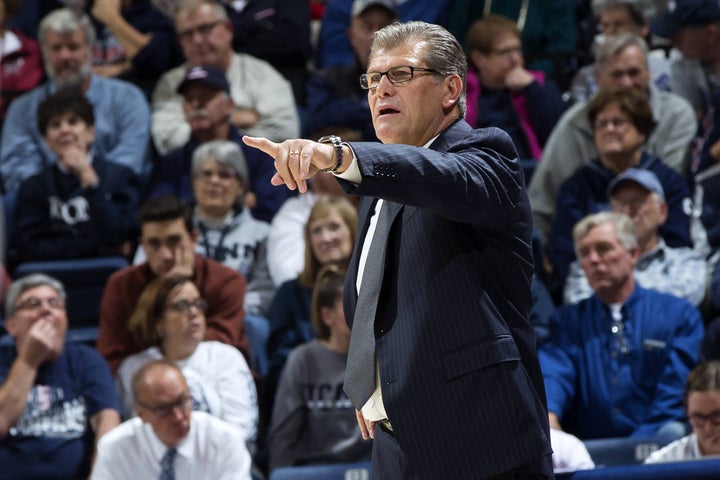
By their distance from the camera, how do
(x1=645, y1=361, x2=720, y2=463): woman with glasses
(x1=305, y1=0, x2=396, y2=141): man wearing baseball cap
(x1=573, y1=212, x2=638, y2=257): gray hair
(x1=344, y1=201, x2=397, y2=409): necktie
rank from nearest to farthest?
1. (x1=344, y1=201, x2=397, y2=409): necktie
2. (x1=645, y1=361, x2=720, y2=463): woman with glasses
3. (x1=573, y1=212, x2=638, y2=257): gray hair
4. (x1=305, y1=0, x2=396, y2=141): man wearing baseball cap

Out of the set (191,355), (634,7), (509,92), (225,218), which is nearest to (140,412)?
(191,355)

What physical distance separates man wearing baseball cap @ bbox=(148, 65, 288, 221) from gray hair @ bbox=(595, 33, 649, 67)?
1731 mm

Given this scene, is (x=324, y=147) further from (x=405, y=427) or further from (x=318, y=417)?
(x=318, y=417)

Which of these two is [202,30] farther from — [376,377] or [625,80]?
[376,377]

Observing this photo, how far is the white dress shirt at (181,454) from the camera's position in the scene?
4.55 m

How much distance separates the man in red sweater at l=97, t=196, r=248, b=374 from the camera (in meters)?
5.31

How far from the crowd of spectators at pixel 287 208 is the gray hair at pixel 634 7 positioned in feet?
0.07

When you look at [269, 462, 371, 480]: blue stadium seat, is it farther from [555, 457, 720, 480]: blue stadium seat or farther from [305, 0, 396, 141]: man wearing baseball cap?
[305, 0, 396, 141]: man wearing baseball cap

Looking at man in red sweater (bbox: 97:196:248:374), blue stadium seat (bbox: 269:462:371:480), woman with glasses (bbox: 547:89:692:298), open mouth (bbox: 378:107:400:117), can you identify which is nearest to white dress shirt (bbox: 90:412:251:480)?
blue stadium seat (bbox: 269:462:371:480)

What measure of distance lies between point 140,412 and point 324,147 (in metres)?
2.78

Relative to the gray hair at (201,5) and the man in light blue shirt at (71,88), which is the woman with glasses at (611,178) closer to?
the gray hair at (201,5)

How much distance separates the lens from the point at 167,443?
15.2ft

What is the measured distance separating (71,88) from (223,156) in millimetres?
1116

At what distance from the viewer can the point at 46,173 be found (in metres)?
6.04
